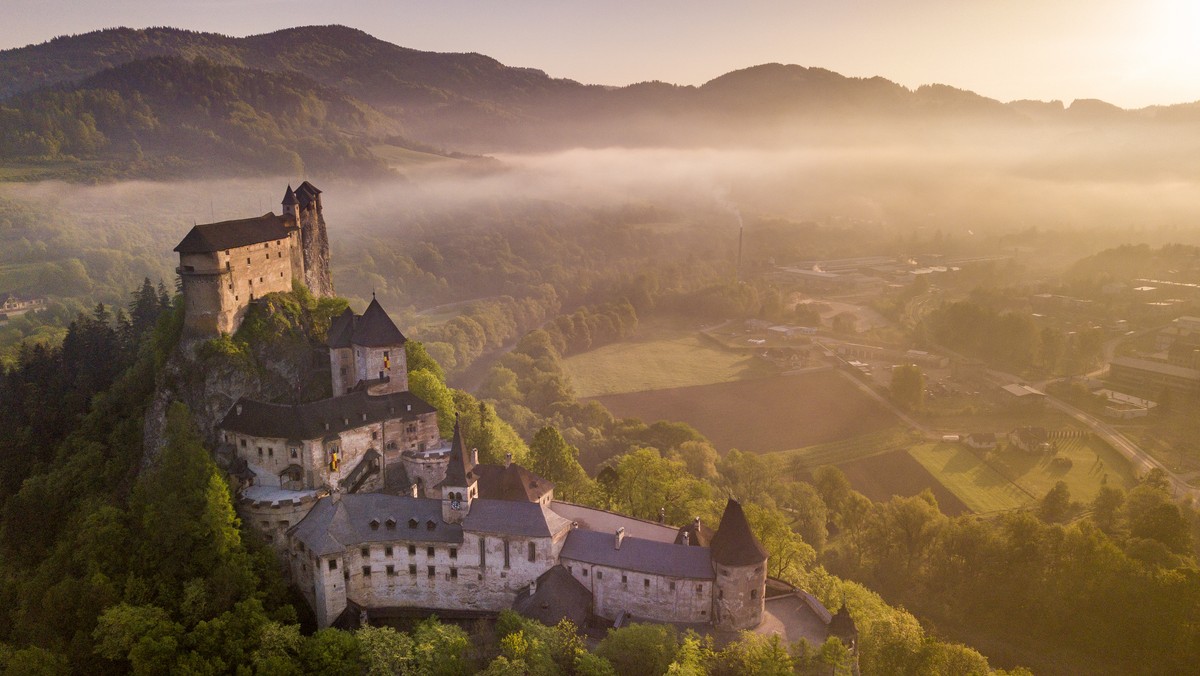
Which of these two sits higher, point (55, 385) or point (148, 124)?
point (148, 124)

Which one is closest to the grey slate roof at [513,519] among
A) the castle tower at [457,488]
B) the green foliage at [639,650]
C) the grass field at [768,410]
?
the castle tower at [457,488]

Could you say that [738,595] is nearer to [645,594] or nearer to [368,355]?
[645,594]

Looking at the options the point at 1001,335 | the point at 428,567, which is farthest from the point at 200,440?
the point at 1001,335

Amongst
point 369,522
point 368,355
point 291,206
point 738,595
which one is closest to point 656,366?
point 291,206

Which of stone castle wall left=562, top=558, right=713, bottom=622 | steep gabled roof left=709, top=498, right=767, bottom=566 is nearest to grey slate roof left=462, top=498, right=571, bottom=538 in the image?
stone castle wall left=562, top=558, right=713, bottom=622

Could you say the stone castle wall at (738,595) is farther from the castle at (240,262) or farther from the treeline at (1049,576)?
the castle at (240,262)

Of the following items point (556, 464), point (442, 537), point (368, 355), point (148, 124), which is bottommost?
point (556, 464)

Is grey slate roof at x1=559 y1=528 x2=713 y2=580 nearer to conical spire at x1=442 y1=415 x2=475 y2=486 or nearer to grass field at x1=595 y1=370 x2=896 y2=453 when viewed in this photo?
conical spire at x1=442 y1=415 x2=475 y2=486
